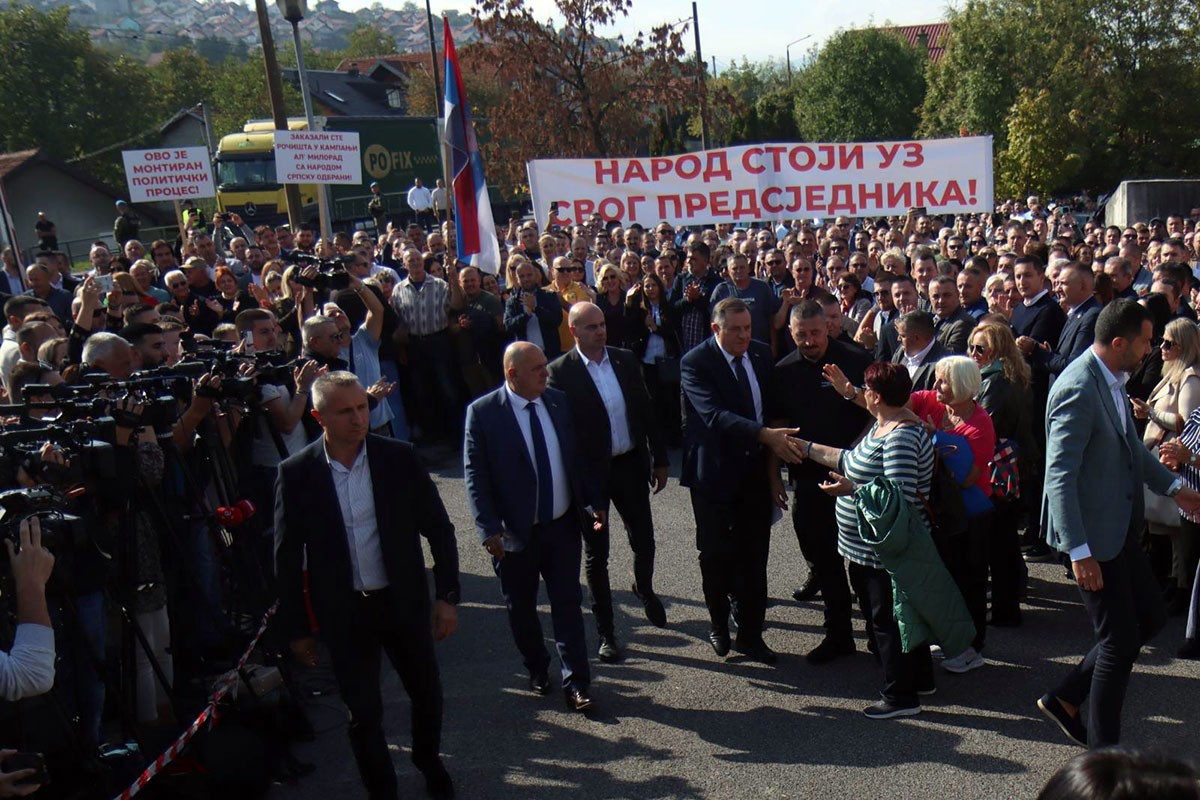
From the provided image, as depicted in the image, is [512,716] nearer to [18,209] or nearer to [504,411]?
[504,411]

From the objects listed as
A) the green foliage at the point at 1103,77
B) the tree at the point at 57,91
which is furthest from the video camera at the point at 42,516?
the tree at the point at 57,91

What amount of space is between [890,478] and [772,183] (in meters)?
10.5

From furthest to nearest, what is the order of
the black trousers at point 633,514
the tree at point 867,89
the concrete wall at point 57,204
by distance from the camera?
the tree at point 867,89 → the concrete wall at point 57,204 → the black trousers at point 633,514

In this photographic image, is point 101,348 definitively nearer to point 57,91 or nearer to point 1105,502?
point 1105,502

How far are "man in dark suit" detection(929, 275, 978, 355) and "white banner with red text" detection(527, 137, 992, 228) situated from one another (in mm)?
7510

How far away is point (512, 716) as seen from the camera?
5.71 m

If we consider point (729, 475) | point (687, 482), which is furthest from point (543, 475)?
point (729, 475)

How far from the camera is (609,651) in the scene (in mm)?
6273

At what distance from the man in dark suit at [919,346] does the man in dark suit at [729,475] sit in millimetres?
886

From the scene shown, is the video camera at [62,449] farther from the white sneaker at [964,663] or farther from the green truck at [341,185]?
the green truck at [341,185]

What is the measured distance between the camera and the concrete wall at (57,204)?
47.6m

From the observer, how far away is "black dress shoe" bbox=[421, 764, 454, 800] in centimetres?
490

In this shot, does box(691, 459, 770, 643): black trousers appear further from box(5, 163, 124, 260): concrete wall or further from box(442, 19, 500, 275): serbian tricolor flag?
box(5, 163, 124, 260): concrete wall

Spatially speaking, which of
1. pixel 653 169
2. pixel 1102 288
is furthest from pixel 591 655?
pixel 653 169
